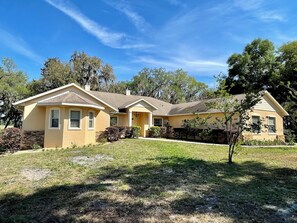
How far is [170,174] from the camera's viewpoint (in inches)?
308

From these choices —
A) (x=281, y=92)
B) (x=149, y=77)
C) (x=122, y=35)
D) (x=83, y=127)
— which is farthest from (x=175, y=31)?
(x=149, y=77)

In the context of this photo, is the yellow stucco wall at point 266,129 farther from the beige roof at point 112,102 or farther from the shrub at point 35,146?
the shrub at point 35,146

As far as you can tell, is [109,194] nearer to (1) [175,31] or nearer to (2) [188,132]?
(1) [175,31]

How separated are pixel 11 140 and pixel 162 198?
12.3 metres

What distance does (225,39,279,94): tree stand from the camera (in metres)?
30.5

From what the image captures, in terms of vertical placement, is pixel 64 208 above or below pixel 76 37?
below

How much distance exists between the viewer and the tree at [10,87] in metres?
35.1

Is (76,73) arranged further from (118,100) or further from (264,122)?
(264,122)

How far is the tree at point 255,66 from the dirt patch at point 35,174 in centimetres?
2693

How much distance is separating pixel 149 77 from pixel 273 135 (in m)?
30.7

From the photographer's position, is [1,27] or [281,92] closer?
[1,27]

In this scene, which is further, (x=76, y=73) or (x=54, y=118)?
(x=76, y=73)

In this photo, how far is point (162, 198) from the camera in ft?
18.1

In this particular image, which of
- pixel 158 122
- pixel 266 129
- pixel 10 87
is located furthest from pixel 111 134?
pixel 10 87
